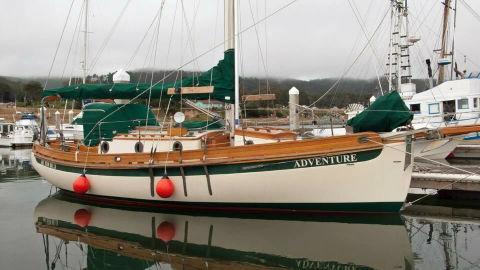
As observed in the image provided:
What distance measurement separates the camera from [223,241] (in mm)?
9102

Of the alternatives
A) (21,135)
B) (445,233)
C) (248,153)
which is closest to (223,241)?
(248,153)

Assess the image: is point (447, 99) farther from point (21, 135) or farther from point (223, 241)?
point (21, 135)

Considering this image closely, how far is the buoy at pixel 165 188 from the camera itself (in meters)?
10.6

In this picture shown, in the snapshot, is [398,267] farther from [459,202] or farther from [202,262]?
[459,202]

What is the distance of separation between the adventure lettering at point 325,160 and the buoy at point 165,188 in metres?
3.08

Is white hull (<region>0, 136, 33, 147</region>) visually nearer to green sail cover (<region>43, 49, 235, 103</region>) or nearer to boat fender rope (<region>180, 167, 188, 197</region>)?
green sail cover (<region>43, 49, 235, 103</region>)

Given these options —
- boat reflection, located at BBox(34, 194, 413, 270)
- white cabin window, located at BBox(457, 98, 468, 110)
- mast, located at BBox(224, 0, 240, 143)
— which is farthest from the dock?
white cabin window, located at BBox(457, 98, 468, 110)

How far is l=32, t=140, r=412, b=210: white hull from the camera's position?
382 inches

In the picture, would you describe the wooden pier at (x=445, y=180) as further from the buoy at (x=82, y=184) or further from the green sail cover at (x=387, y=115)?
the buoy at (x=82, y=184)

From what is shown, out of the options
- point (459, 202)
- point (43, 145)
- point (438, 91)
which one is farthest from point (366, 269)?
point (438, 91)

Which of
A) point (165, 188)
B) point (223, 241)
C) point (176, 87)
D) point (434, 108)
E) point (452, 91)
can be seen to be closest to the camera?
point (223, 241)

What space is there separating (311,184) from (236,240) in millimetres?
2126

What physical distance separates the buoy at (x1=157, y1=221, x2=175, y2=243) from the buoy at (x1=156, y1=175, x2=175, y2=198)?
2.20 ft

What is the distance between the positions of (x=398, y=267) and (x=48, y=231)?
7.64 meters
